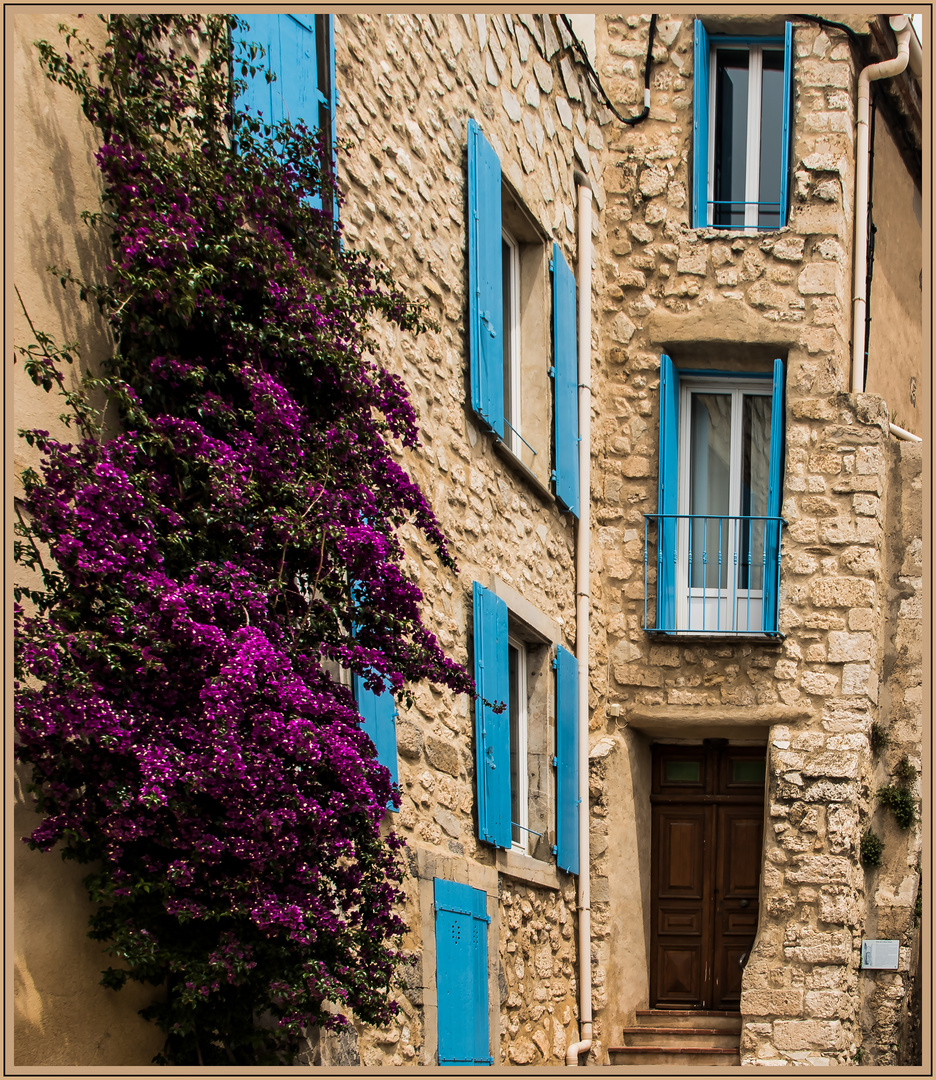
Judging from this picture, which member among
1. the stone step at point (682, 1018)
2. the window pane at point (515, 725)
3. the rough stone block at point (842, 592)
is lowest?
the stone step at point (682, 1018)

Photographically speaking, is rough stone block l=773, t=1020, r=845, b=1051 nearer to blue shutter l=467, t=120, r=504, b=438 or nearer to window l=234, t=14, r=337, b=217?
blue shutter l=467, t=120, r=504, b=438

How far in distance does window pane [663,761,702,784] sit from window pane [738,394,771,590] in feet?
4.34

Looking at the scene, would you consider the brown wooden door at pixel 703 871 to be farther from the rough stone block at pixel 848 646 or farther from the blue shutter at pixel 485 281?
the blue shutter at pixel 485 281

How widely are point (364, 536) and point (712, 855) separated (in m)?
6.21

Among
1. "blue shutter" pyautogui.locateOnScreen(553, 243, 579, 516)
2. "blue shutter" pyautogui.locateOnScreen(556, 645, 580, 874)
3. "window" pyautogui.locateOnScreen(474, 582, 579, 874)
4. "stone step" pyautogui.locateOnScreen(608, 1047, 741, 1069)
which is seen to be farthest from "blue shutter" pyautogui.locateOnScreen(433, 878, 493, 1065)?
"blue shutter" pyautogui.locateOnScreen(553, 243, 579, 516)

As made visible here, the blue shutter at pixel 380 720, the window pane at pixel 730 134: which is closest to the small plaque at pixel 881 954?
the blue shutter at pixel 380 720

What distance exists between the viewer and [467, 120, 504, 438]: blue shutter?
24.6ft

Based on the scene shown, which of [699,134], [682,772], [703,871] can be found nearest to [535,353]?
[699,134]

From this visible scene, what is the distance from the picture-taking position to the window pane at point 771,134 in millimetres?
10211

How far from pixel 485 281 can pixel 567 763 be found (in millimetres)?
2959

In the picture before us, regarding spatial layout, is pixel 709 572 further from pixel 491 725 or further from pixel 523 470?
pixel 491 725

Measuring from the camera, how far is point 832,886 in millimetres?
8977

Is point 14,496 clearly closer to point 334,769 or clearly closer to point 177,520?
point 177,520

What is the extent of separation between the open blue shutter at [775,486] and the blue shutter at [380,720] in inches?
167
